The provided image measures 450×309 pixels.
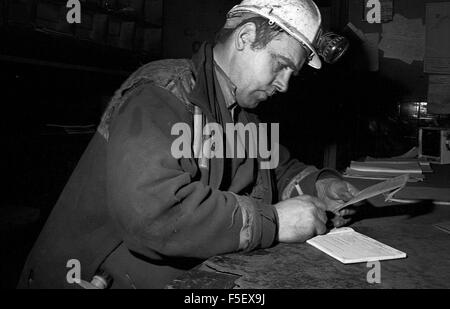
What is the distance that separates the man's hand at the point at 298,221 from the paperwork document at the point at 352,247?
4cm

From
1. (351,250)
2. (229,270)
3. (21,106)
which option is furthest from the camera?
(21,106)

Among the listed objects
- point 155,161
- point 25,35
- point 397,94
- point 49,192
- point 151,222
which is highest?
point 25,35

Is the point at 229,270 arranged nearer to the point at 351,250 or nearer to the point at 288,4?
the point at 351,250

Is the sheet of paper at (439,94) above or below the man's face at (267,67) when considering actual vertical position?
above

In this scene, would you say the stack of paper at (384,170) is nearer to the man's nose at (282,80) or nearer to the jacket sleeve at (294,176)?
the jacket sleeve at (294,176)

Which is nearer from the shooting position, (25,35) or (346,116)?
(25,35)

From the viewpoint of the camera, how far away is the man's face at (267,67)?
1320mm

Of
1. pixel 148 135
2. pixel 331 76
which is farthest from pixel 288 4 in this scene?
pixel 331 76

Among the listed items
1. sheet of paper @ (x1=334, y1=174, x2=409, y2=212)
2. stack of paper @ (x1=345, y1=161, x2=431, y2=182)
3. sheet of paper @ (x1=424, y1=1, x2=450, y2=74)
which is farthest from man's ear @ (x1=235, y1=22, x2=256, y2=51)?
sheet of paper @ (x1=424, y1=1, x2=450, y2=74)

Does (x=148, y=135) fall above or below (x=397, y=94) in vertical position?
below

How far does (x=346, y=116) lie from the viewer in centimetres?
328

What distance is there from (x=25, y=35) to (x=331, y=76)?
244 cm

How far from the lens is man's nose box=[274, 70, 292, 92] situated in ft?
4.56

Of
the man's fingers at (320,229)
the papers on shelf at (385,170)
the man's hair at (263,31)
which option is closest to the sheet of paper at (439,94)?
the papers on shelf at (385,170)
